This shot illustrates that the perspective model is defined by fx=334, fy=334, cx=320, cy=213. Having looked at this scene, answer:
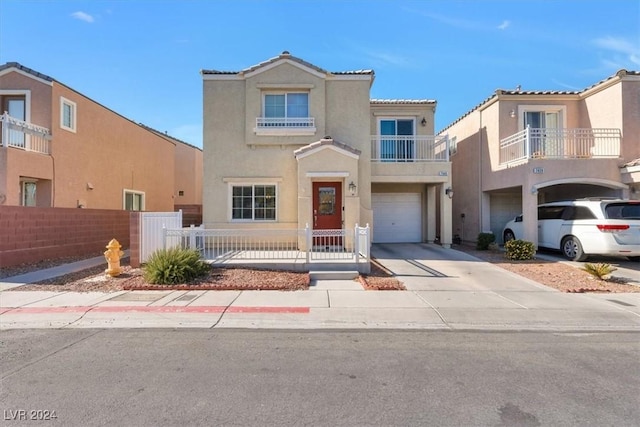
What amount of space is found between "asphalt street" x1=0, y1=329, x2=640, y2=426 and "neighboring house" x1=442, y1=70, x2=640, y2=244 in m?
8.70

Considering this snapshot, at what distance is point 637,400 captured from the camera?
338 centimetres

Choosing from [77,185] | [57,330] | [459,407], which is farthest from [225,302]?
[77,185]

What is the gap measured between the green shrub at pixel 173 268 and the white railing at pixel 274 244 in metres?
0.94

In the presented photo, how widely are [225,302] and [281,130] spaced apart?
24.7ft

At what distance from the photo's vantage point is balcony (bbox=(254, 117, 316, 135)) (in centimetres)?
1239

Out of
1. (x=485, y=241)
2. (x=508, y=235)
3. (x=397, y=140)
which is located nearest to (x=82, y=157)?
(x=397, y=140)

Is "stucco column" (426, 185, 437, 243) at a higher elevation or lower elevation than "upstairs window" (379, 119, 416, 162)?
lower

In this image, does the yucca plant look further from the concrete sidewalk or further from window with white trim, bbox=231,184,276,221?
window with white trim, bbox=231,184,276,221

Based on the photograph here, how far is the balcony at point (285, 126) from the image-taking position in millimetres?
12391

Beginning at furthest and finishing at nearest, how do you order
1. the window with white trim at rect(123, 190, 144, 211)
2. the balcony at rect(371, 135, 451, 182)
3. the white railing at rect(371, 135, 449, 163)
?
the window with white trim at rect(123, 190, 144, 211), the white railing at rect(371, 135, 449, 163), the balcony at rect(371, 135, 451, 182)

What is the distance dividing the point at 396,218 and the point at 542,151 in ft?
20.3

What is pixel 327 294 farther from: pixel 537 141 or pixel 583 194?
pixel 583 194

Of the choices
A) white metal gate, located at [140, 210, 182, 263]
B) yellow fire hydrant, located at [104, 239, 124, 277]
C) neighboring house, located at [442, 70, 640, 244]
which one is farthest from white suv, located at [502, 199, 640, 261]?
yellow fire hydrant, located at [104, 239, 124, 277]

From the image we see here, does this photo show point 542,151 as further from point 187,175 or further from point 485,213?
point 187,175
